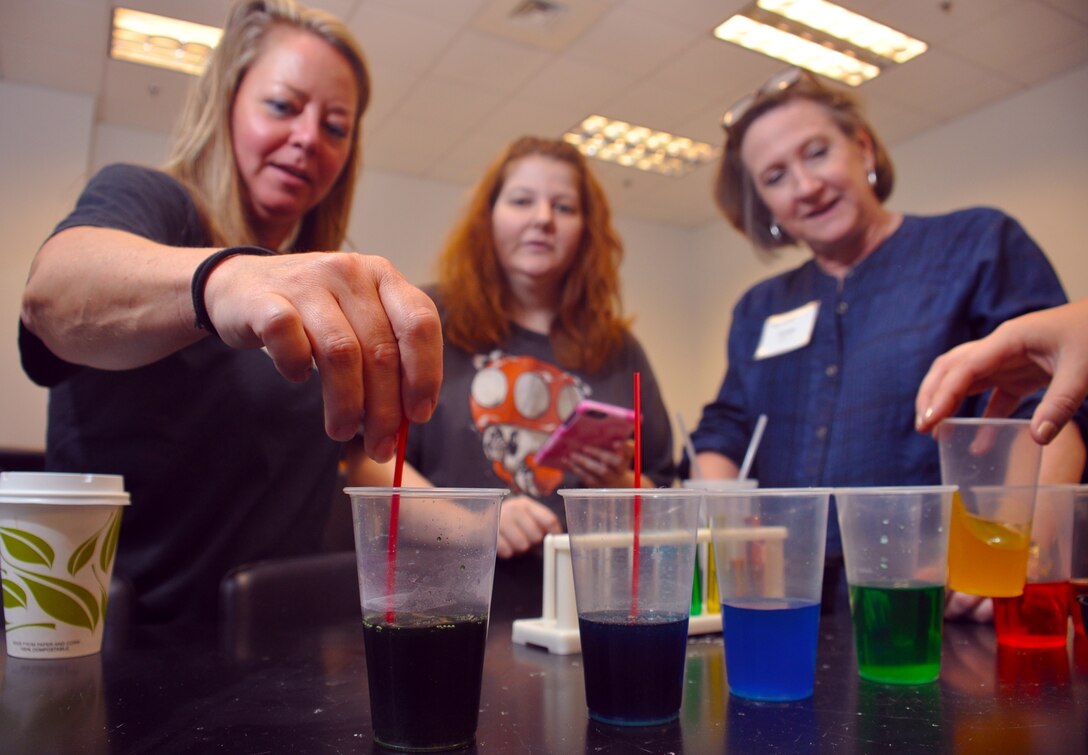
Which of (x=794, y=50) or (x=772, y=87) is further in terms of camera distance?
(x=794, y=50)

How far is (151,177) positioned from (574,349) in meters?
1.06

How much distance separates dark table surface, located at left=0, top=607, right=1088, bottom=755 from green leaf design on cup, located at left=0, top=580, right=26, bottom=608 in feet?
0.18

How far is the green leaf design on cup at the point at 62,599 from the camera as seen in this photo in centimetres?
81

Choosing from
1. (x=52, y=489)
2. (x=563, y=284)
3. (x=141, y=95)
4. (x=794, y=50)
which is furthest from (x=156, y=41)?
(x=52, y=489)

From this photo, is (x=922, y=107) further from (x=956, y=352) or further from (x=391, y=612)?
(x=391, y=612)

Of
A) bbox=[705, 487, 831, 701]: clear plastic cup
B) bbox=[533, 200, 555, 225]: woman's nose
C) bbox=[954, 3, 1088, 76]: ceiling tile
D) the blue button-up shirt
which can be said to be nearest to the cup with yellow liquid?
bbox=[705, 487, 831, 701]: clear plastic cup

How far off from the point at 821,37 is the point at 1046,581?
3596 mm

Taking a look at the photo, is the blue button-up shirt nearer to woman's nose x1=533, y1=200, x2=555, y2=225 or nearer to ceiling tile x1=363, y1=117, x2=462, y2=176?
woman's nose x1=533, y1=200, x2=555, y2=225

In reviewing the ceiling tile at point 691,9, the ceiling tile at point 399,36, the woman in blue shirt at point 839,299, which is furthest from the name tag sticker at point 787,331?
the ceiling tile at point 399,36

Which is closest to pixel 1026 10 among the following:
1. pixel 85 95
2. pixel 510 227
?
pixel 510 227

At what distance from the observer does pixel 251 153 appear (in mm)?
1283

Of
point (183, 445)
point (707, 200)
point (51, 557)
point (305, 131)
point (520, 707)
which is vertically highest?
point (707, 200)

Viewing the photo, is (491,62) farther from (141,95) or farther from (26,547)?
(26,547)

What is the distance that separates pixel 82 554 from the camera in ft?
2.73
